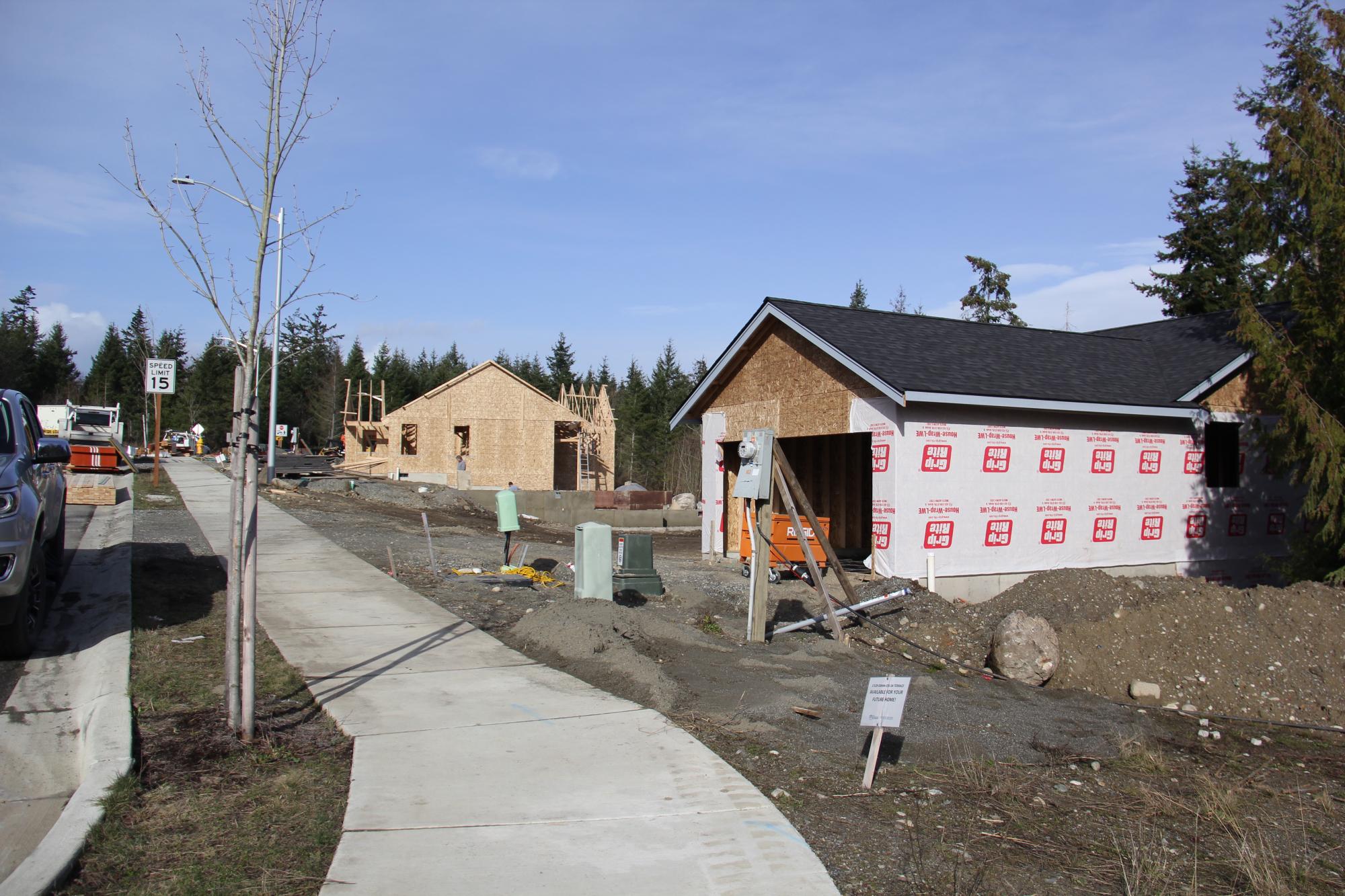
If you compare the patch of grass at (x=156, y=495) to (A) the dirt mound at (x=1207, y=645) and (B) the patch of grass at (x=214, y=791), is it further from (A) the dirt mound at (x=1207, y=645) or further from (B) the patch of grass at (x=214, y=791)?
(A) the dirt mound at (x=1207, y=645)

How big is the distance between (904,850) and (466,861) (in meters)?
2.05

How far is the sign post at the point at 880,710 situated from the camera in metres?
5.37

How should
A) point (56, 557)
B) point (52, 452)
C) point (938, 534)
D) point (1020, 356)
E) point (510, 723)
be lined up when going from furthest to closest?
point (1020, 356) → point (938, 534) → point (56, 557) → point (52, 452) → point (510, 723)

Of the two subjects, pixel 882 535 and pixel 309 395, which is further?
pixel 309 395

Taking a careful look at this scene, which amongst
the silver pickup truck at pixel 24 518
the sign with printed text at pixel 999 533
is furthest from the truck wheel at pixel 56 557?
the sign with printed text at pixel 999 533

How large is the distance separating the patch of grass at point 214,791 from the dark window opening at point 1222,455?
54.6 feet

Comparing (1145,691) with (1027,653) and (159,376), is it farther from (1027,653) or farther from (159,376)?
(159,376)

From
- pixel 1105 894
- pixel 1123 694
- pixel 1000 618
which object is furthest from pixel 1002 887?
pixel 1000 618

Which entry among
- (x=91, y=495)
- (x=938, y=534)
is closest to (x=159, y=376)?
(x=91, y=495)

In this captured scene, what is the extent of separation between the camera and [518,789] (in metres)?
5.06

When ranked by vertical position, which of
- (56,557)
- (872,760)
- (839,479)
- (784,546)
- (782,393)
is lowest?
(872,760)

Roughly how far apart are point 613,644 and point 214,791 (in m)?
3.89

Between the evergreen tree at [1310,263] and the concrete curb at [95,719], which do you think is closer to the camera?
the concrete curb at [95,719]

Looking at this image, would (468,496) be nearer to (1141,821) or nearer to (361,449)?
(361,449)
